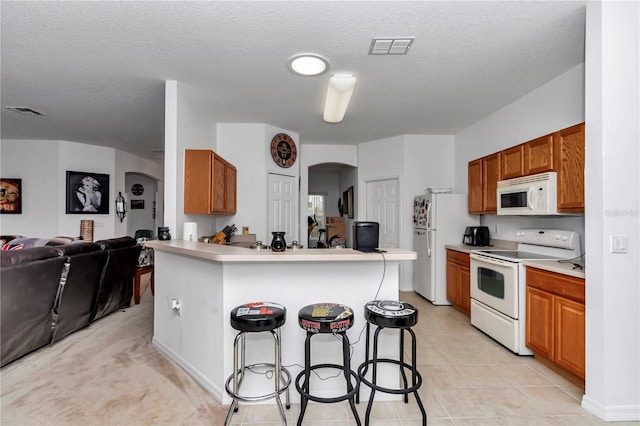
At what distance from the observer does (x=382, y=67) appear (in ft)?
8.95

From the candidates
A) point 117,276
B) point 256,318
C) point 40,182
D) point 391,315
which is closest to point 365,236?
point 391,315

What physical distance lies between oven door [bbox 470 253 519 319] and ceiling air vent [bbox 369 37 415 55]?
2094 millimetres

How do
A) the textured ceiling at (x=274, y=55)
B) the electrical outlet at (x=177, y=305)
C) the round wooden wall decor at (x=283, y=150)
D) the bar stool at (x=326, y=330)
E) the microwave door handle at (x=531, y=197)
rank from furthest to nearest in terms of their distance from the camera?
the round wooden wall decor at (x=283, y=150) < the microwave door handle at (x=531, y=197) < the electrical outlet at (x=177, y=305) < the textured ceiling at (x=274, y=55) < the bar stool at (x=326, y=330)

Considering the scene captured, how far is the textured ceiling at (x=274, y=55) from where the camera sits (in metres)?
1.99

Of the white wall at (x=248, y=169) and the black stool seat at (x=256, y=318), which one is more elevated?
the white wall at (x=248, y=169)

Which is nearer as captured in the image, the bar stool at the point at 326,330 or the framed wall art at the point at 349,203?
the bar stool at the point at 326,330

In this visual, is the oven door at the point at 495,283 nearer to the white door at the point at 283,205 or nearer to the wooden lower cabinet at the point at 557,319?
the wooden lower cabinet at the point at 557,319

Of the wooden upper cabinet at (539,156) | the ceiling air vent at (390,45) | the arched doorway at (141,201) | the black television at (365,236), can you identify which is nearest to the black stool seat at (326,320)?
the black television at (365,236)

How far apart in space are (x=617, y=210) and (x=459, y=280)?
7.26 ft

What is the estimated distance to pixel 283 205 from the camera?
4.82 meters

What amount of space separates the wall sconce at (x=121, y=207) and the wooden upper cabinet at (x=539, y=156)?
716 centimetres

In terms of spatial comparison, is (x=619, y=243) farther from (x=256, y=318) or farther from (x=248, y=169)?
(x=248, y=169)

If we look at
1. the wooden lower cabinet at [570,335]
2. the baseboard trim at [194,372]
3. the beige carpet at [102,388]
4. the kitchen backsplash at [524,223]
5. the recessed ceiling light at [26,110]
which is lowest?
the beige carpet at [102,388]

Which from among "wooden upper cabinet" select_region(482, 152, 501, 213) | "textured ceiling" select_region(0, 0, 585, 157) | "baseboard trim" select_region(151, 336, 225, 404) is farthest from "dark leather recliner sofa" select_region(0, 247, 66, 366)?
"wooden upper cabinet" select_region(482, 152, 501, 213)
